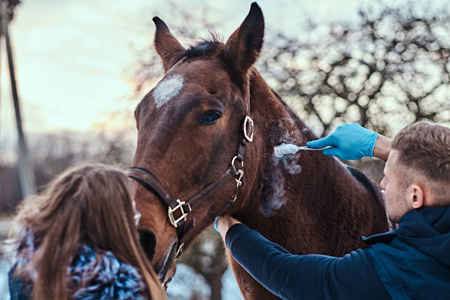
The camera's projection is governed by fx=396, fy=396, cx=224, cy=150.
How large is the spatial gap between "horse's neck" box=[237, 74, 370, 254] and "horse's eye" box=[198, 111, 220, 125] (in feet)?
1.38

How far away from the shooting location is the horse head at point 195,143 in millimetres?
1880

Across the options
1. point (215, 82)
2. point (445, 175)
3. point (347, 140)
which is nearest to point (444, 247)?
point (445, 175)

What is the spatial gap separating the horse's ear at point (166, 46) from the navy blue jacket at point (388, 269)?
5.02ft

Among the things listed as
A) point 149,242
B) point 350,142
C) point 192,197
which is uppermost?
point 350,142

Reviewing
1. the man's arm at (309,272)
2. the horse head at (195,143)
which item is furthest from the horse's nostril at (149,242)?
the man's arm at (309,272)

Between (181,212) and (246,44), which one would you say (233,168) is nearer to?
(181,212)

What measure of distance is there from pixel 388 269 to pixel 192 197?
3.19 ft

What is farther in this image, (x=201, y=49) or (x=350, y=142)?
(x=201, y=49)

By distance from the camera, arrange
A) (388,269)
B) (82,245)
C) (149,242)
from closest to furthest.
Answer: (82,245)
(388,269)
(149,242)

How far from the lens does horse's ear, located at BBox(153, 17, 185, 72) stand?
8.76ft

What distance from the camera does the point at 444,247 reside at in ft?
4.72

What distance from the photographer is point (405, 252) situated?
1.54 m

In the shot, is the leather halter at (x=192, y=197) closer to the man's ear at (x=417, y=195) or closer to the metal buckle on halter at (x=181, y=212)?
the metal buckle on halter at (x=181, y=212)

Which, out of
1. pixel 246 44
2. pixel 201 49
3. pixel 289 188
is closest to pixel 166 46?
pixel 201 49
